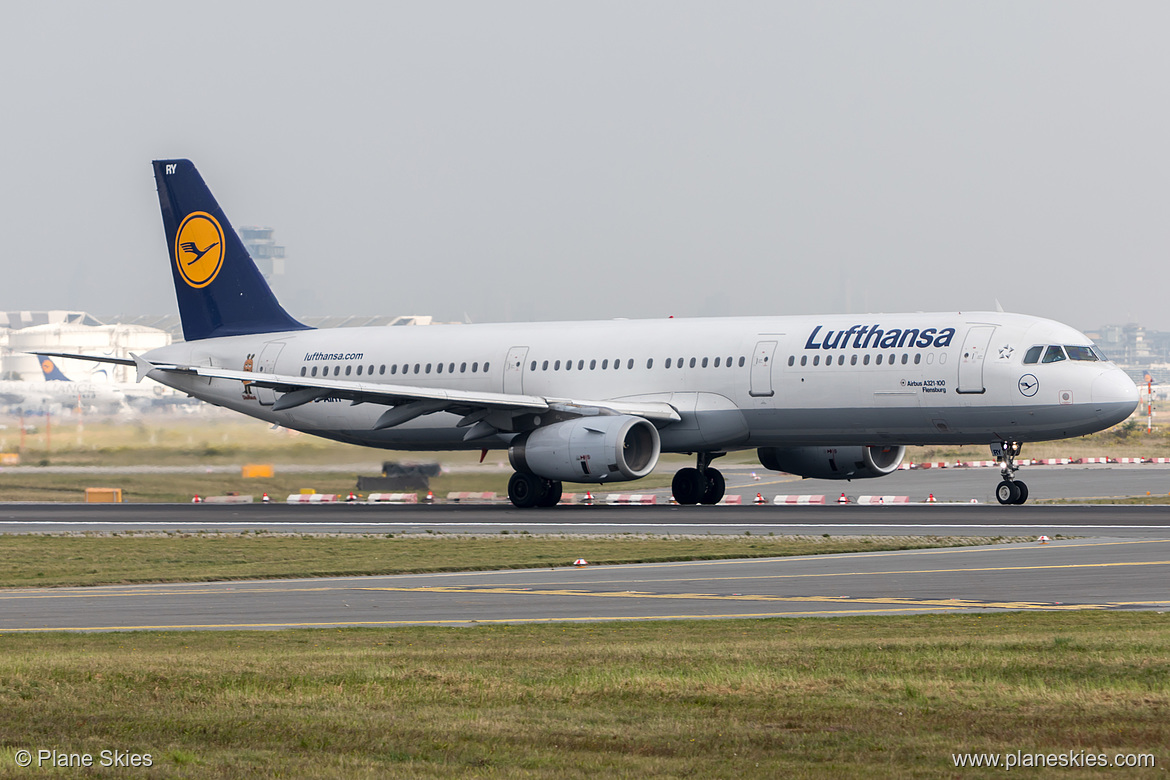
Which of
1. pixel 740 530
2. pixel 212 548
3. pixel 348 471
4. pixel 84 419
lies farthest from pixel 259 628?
pixel 84 419

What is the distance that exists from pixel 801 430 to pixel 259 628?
23.1m

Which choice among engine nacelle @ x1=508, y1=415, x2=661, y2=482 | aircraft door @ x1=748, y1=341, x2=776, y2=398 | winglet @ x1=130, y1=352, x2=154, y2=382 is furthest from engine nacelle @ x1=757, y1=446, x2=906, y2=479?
winglet @ x1=130, y1=352, x2=154, y2=382

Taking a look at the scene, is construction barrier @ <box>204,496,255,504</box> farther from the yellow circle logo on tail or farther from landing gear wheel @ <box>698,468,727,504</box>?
landing gear wheel @ <box>698,468,727,504</box>

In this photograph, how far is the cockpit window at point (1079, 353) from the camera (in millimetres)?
34719

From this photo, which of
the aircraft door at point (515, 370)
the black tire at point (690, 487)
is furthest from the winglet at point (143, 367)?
the black tire at point (690, 487)

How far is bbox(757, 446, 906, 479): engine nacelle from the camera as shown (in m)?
39.9

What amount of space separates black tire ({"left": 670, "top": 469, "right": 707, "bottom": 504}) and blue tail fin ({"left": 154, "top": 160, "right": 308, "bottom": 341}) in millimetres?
13926

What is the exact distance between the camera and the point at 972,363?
114ft

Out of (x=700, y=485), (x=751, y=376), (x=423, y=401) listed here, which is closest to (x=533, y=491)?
(x=423, y=401)

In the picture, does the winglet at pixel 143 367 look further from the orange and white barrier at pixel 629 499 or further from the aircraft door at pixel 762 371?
the aircraft door at pixel 762 371

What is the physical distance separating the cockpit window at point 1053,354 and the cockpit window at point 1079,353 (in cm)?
19

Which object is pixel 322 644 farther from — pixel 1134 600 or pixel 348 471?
pixel 348 471

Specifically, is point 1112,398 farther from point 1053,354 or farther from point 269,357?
point 269,357

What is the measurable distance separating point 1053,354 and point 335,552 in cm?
1758
